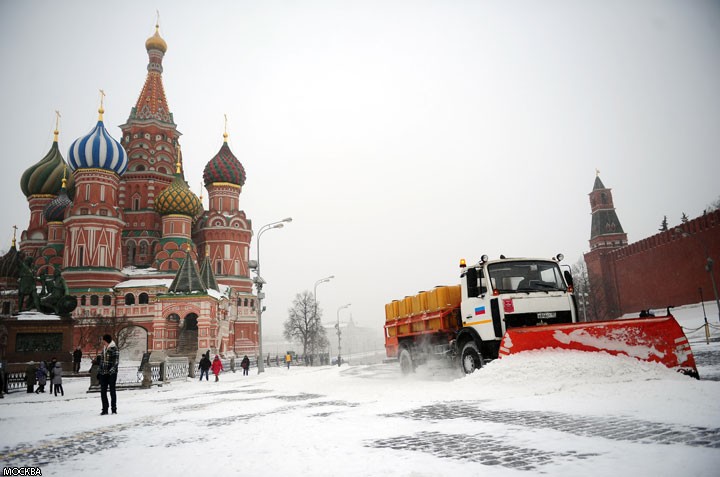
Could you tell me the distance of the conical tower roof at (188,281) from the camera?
137ft

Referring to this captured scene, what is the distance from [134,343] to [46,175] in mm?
28166

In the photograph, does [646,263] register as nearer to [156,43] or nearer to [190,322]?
[190,322]

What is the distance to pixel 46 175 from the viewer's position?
6000cm

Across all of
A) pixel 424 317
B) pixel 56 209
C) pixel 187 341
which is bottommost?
pixel 187 341

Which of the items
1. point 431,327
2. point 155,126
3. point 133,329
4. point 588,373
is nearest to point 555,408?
point 588,373

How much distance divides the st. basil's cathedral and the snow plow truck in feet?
104

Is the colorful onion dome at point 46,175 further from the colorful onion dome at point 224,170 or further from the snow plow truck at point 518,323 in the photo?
the snow plow truck at point 518,323

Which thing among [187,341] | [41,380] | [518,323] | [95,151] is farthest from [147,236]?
[518,323]

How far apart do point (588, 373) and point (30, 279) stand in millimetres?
28478

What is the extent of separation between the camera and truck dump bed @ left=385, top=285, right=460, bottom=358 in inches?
513

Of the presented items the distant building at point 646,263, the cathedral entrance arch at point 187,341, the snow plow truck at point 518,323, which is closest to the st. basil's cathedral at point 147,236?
the cathedral entrance arch at point 187,341

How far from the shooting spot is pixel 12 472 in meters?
5.46

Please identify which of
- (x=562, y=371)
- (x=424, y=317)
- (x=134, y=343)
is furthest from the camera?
(x=134, y=343)

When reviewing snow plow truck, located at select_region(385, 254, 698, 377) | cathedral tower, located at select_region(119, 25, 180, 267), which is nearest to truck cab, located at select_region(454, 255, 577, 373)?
snow plow truck, located at select_region(385, 254, 698, 377)
